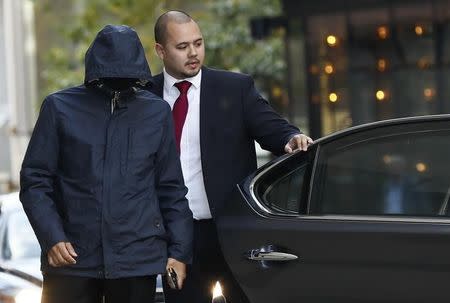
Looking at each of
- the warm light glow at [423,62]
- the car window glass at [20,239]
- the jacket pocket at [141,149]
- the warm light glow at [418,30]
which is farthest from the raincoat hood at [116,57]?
the warm light glow at [418,30]

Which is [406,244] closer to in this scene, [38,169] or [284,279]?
[284,279]

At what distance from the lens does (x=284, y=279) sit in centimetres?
439

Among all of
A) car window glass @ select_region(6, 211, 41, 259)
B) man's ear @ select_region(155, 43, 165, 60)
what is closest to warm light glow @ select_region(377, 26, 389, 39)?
car window glass @ select_region(6, 211, 41, 259)

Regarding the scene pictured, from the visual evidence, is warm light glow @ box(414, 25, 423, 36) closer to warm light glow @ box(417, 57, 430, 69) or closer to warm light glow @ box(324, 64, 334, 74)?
warm light glow @ box(417, 57, 430, 69)

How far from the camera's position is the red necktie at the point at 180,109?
5.08 m

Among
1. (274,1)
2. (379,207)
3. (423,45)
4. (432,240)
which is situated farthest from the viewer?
(274,1)

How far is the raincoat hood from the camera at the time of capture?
436 cm

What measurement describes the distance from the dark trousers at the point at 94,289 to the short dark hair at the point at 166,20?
1159mm

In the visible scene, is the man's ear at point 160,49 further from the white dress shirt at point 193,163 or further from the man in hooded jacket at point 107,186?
the man in hooded jacket at point 107,186

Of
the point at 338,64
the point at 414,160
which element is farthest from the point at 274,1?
the point at 414,160

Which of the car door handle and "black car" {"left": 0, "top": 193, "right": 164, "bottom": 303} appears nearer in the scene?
the car door handle

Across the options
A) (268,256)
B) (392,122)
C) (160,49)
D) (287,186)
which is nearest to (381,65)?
(160,49)

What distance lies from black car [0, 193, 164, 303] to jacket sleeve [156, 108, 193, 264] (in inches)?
62.8

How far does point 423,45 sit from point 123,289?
1552cm
